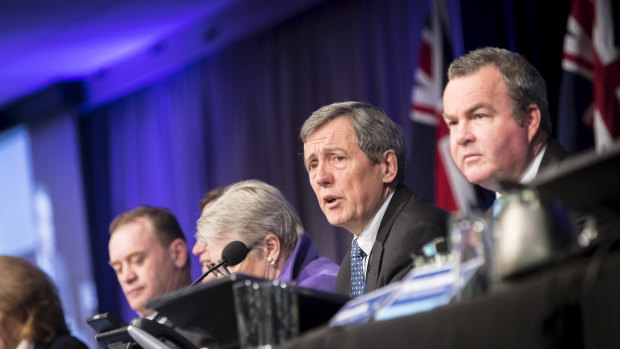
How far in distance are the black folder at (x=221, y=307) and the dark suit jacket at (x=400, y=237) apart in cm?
57

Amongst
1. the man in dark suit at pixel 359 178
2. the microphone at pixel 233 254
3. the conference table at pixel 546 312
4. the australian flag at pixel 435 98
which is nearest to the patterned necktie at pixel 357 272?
the man in dark suit at pixel 359 178

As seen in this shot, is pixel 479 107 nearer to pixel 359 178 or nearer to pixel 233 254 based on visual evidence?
pixel 359 178

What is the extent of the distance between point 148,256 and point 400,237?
6.46 ft

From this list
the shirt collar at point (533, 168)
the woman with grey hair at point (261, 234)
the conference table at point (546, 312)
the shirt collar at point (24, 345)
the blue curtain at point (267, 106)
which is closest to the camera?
the conference table at point (546, 312)

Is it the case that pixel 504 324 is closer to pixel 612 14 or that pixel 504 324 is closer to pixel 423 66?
pixel 612 14

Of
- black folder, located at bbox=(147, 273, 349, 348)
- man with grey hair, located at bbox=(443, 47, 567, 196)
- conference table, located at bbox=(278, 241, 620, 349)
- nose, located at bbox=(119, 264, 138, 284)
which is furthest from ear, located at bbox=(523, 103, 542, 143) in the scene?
nose, located at bbox=(119, 264, 138, 284)

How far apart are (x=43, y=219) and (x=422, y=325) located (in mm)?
7741

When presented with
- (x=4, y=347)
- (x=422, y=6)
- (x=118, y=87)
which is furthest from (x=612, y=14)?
(x=118, y=87)

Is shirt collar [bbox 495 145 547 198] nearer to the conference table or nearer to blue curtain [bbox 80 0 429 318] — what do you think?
the conference table

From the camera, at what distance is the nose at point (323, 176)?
2.83m

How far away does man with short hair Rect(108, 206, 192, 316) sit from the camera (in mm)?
4039

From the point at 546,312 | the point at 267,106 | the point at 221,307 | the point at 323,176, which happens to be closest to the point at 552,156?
the point at 323,176

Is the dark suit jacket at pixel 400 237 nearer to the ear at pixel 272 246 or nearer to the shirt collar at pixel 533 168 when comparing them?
the shirt collar at pixel 533 168

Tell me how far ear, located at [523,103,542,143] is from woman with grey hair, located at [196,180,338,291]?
908 millimetres
